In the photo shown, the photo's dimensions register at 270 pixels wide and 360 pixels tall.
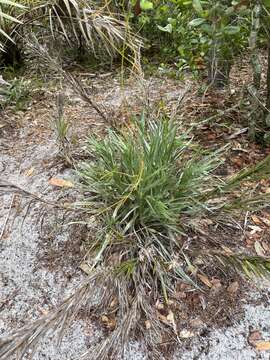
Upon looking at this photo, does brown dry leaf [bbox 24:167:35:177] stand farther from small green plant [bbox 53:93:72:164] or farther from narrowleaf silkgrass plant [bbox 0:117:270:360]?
narrowleaf silkgrass plant [bbox 0:117:270:360]

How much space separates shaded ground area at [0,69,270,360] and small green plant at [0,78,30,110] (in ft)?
0.76

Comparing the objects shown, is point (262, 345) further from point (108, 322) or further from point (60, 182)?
point (60, 182)

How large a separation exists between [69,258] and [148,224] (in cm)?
37

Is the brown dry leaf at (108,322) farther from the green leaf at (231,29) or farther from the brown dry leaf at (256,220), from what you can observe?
the green leaf at (231,29)

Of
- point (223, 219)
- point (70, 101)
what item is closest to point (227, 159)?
point (223, 219)

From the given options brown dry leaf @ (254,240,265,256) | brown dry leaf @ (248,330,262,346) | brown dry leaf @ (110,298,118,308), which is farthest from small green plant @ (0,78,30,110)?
brown dry leaf @ (248,330,262,346)

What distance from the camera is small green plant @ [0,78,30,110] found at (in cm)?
284

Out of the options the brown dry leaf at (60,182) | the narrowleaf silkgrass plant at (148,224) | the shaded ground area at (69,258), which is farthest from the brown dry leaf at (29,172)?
the narrowleaf silkgrass plant at (148,224)

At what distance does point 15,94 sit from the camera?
2.88m

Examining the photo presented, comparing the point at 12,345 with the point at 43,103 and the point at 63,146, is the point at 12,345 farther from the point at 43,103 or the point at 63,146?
the point at 43,103

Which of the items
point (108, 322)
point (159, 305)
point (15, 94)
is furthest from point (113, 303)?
point (15, 94)

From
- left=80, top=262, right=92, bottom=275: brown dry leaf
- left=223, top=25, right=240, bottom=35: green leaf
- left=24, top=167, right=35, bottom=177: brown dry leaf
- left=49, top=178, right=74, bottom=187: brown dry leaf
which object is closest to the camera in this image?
left=80, top=262, right=92, bottom=275: brown dry leaf

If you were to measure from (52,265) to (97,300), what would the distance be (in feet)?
0.90

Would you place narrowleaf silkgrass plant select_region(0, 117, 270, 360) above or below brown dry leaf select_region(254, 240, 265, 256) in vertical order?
above
